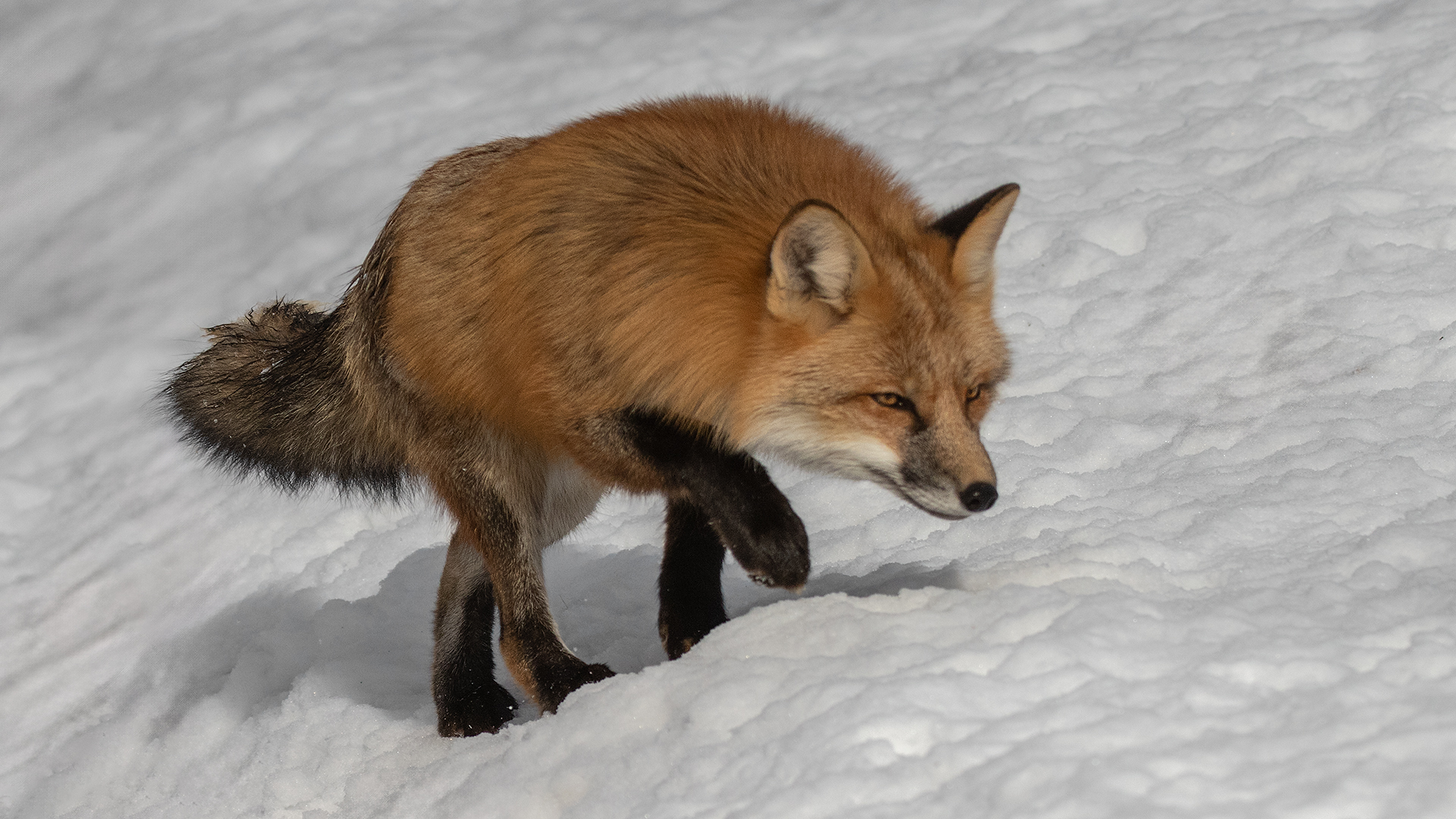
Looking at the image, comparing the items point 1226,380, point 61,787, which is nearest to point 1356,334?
point 1226,380

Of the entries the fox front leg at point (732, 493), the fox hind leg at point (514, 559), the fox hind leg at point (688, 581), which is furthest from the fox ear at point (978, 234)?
the fox hind leg at point (514, 559)

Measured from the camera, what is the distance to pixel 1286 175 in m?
6.62

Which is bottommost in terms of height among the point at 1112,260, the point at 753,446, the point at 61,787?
the point at 61,787

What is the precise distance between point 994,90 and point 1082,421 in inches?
133

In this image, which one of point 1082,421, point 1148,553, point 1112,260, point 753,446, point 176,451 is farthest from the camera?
point 176,451

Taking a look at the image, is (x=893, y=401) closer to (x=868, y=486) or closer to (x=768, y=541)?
(x=768, y=541)

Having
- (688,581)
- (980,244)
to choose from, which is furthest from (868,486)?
(980,244)

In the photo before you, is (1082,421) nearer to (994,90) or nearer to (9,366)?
(994,90)

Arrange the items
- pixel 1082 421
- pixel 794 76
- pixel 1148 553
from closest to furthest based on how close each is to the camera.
Answer: pixel 1148 553 → pixel 1082 421 → pixel 794 76

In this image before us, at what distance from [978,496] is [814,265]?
701 millimetres

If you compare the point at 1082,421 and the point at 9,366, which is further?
the point at 9,366

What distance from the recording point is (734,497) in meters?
3.56

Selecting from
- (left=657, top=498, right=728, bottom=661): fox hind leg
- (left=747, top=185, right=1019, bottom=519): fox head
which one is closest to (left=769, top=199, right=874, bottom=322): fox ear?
(left=747, top=185, right=1019, bottom=519): fox head

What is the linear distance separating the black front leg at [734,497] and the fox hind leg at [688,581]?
1.62ft
